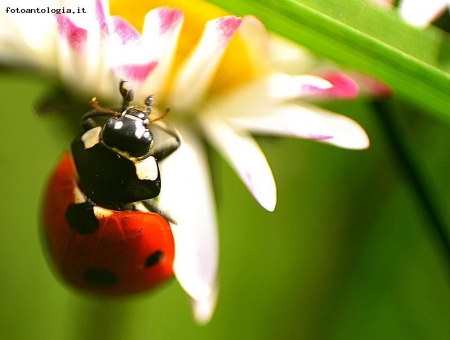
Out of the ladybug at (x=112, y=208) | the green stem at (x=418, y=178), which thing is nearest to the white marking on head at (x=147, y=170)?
the ladybug at (x=112, y=208)

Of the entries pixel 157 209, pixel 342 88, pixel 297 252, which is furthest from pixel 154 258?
pixel 297 252

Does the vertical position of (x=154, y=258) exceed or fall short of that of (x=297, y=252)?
it exceeds it

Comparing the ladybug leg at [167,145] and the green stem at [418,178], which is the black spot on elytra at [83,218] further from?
the green stem at [418,178]

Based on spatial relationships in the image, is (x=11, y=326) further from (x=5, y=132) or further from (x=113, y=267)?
(x=113, y=267)

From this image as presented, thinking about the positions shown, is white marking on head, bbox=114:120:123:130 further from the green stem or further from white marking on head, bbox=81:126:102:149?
the green stem

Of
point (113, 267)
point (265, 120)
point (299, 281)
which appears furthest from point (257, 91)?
point (299, 281)

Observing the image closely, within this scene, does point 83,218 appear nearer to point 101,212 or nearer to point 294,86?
point 101,212
